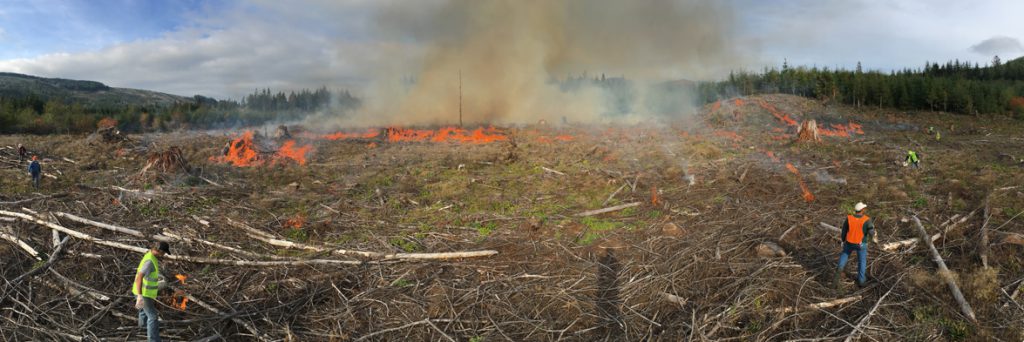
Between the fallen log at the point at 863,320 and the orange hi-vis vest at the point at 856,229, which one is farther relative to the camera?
the orange hi-vis vest at the point at 856,229

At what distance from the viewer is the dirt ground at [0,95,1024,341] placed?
7359mm

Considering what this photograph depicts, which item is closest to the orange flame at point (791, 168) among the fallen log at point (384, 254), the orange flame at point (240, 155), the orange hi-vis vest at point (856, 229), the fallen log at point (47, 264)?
the orange hi-vis vest at point (856, 229)

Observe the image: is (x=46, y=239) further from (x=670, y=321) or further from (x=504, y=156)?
(x=504, y=156)

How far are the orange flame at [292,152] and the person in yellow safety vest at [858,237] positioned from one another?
2323 cm

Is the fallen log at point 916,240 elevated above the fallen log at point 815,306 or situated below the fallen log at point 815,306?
above

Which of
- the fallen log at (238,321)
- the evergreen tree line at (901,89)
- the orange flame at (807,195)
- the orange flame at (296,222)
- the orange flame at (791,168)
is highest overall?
the evergreen tree line at (901,89)

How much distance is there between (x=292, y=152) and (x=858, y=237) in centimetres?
2733

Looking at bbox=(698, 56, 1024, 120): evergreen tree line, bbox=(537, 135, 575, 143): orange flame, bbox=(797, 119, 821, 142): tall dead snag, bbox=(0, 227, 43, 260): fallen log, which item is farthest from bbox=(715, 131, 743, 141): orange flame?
bbox=(698, 56, 1024, 120): evergreen tree line

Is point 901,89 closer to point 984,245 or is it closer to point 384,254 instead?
point 984,245

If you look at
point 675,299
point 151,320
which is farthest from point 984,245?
point 151,320

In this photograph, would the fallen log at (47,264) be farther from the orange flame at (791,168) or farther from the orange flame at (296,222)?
the orange flame at (791,168)

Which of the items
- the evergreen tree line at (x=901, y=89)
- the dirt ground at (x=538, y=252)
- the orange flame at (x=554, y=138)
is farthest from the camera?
the evergreen tree line at (x=901, y=89)

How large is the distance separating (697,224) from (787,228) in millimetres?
2021

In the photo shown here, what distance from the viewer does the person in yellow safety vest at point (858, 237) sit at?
7.84 m
